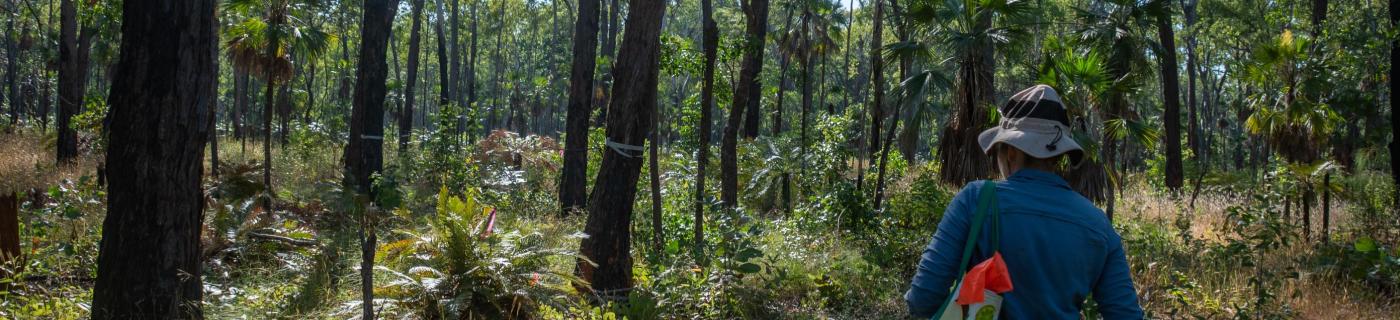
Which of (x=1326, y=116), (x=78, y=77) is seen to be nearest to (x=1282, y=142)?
(x=1326, y=116)

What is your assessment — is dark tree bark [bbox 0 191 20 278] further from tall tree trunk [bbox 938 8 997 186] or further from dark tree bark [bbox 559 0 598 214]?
tall tree trunk [bbox 938 8 997 186]

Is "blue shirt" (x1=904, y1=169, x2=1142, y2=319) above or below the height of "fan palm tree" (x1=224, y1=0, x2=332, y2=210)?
below

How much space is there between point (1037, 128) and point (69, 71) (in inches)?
742

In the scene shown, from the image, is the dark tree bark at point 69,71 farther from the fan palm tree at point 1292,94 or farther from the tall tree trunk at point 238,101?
the fan palm tree at point 1292,94

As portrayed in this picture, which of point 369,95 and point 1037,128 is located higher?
point 369,95

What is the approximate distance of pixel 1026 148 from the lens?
8.16ft

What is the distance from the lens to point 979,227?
2.36 metres

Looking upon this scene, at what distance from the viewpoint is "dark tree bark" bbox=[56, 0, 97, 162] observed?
16453 mm

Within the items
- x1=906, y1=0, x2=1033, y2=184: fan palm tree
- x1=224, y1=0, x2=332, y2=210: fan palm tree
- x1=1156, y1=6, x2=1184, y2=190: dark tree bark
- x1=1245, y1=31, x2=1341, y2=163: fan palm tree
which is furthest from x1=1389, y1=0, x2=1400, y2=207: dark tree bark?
x1=224, y1=0, x2=332, y2=210: fan palm tree

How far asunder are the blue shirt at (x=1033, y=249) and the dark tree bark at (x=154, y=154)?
4204 mm

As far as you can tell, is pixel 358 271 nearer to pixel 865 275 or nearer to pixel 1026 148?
pixel 865 275

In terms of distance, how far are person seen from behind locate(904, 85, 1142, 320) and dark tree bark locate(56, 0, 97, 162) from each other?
57.3ft

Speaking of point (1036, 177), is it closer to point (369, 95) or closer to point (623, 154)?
point (623, 154)

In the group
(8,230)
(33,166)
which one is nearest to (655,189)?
(8,230)
